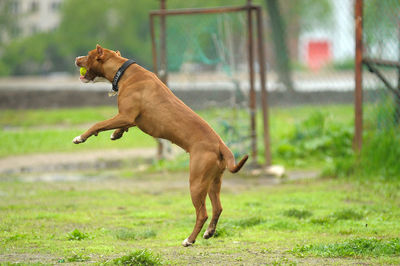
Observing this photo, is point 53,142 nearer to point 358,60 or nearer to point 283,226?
point 358,60

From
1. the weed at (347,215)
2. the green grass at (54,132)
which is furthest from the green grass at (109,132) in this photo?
the weed at (347,215)

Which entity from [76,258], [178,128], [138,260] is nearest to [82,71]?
[178,128]

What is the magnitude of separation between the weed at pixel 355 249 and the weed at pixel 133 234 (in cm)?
169

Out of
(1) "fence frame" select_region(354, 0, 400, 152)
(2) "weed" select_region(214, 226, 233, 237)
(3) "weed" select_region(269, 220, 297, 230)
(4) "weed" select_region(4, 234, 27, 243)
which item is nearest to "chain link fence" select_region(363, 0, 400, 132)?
(1) "fence frame" select_region(354, 0, 400, 152)

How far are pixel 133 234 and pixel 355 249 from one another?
2.31 metres

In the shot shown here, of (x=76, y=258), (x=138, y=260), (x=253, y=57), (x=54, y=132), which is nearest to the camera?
(x=138, y=260)

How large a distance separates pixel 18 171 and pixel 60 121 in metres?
6.50

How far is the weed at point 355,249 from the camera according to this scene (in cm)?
583

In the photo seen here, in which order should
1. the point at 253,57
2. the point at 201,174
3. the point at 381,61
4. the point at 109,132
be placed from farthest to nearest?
the point at 109,132, the point at 253,57, the point at 381,61, the point at 201,174

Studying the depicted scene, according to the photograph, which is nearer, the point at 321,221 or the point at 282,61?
the point at 321,221

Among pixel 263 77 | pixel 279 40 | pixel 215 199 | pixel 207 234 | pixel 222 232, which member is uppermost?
pixel 279 40

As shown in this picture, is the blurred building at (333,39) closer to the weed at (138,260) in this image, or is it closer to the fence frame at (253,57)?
the fence frame at (253,57)

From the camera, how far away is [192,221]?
7.69m

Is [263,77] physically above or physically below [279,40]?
below
